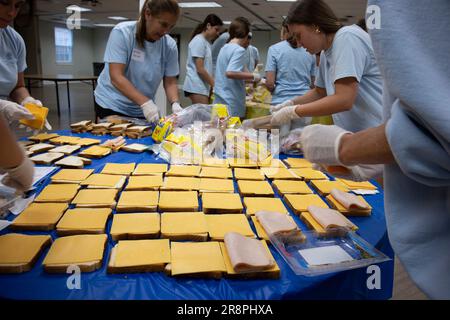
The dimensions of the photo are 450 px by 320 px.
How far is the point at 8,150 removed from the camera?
0.86m

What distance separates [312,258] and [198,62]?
3.21 m

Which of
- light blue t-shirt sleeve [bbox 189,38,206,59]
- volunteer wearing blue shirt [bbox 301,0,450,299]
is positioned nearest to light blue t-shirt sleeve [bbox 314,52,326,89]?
volunteer wearing blue shirt [bbox 301,0,450,299]

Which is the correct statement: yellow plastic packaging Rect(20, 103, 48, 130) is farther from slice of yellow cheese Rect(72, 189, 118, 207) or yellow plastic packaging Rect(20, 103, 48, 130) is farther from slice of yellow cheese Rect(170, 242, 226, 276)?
slice of yellow cheese Rect(170, 242, 226, 276)

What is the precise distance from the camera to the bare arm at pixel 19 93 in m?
2.18

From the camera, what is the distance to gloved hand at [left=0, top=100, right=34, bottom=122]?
1610 millimetres

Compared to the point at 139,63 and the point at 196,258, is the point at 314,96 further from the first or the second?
the point at 196,258

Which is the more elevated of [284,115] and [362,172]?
[284,115]

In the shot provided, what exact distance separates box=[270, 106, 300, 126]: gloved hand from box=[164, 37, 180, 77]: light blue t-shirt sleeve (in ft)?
3.23

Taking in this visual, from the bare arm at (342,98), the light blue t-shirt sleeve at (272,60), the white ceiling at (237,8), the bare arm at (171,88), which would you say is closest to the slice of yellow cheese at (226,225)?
the bare arm at (342,98)

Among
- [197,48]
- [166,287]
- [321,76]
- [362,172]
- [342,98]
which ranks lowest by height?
[166,287]

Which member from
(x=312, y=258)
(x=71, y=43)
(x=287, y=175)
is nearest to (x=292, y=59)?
(x=287, y=175)

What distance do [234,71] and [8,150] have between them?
2.82 metres

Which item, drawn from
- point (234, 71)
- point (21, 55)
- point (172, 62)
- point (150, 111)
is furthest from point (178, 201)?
point (234, 71)

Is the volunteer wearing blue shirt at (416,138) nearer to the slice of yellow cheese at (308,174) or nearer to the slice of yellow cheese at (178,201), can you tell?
the slice of yellow cheese at (178,201)
